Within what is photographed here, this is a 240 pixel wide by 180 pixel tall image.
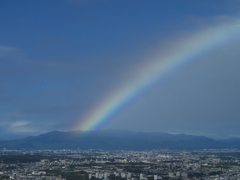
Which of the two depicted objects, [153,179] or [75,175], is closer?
[153,179]

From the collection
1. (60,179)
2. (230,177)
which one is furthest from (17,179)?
(230,177)

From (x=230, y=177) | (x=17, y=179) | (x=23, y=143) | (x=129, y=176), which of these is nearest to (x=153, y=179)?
(x=129, y=176)

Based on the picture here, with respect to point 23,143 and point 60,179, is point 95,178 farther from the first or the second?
point 23,143

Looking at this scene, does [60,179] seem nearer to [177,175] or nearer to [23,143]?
[177,175]

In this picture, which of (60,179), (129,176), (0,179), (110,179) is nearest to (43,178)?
(60,179)

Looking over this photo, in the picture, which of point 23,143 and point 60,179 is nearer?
point 60,179

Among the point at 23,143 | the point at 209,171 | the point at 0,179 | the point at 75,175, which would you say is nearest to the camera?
the point at 0,179

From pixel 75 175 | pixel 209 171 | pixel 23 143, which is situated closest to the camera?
pixel 75 175

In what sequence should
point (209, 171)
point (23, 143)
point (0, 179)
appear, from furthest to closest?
point (23, 143) < point (209, 171) < point (0, 179)

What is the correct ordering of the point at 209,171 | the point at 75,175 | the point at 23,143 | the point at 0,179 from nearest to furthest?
the point at 0,179 → the point at 75,175 → the point at 209,171 → the point at 23,143
